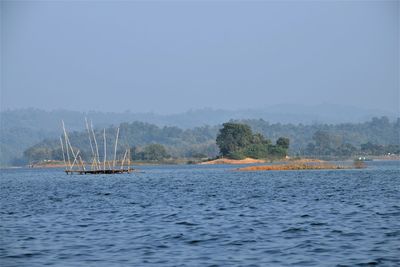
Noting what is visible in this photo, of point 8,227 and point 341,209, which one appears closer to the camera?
point 8,227

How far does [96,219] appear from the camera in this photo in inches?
1724

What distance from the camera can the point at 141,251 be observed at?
30453mm

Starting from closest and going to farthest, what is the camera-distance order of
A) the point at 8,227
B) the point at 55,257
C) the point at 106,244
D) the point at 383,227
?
the point at 55,257 → the point at 106,244 → the point at 383,227 → the point at 8,227

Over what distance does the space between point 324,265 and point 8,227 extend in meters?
20.1

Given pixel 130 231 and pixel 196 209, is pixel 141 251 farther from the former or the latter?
pixel 196 209

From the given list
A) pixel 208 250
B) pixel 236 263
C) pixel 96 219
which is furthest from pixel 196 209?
pixel 236 263

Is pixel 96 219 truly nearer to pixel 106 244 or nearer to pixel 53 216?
pixel 53 216

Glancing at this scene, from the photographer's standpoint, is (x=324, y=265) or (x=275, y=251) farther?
(x=275, y=251)

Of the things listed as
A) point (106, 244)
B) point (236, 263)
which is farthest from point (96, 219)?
point (236, 263)

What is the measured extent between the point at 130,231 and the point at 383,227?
12.3 meters

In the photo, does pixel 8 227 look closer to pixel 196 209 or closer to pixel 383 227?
pixel 196 209

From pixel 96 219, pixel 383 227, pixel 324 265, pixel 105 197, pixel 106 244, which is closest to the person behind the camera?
pixel 324 265

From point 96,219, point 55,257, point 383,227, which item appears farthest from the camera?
point 96,219

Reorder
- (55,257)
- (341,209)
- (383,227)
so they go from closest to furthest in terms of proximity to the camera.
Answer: (55,257)
(383,227)
(341,209)
